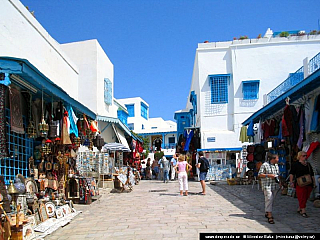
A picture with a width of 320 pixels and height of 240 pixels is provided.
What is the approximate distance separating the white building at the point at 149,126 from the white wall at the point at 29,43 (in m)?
25.2

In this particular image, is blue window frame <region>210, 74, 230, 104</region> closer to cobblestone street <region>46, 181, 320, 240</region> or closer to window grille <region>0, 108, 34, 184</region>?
cobblestone street <region>46, 181, 320, 240</region>

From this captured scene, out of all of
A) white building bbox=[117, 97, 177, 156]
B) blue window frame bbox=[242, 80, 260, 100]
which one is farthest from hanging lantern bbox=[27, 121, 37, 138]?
white building bbox=[117, 97, 177, 156]

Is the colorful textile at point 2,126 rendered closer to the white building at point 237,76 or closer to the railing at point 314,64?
the railing at point 314,64

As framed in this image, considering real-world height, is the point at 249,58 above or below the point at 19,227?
above

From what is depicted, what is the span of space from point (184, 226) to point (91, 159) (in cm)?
818

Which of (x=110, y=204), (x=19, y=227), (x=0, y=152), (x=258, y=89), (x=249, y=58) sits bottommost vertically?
(x=110, y=204)

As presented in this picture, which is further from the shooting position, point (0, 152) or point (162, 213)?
point (162, 213)

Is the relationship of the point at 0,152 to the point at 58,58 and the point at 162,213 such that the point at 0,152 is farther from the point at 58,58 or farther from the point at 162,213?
the point at 58,58

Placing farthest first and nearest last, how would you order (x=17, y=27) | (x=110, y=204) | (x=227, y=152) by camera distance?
(x=227, y=152)
(x=110, y=204)
(x=17, y=27)

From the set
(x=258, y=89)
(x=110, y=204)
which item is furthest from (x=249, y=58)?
(x=110, y=204)

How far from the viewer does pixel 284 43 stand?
23.6 metres

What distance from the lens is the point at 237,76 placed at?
77.4 ft

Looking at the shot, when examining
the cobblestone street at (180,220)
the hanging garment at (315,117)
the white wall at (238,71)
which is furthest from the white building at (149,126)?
the hanging garment at (315,117)

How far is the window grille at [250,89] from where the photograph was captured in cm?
2342
